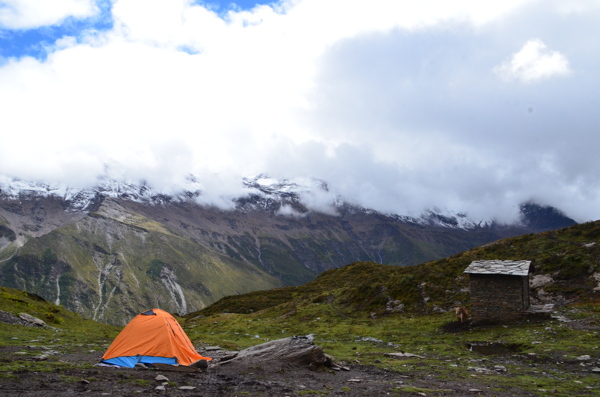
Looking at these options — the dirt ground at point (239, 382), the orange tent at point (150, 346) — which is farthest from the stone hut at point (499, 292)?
the orange tent at point (150, 346)

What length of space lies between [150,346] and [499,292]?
27479 millimetres

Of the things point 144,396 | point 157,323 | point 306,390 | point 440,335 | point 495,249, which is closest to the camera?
point 144,396

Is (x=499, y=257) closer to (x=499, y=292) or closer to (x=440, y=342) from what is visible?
(x=499, y=292)

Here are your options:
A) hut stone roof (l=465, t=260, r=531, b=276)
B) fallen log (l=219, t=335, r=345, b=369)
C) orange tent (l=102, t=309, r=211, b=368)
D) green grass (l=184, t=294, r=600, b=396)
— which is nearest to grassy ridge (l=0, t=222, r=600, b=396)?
green grass (l=184, t=294, r=600, b=396)

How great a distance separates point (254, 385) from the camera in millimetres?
17859

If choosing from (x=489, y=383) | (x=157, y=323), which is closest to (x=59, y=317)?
(x=157, y=323)

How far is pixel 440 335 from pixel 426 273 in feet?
57.3

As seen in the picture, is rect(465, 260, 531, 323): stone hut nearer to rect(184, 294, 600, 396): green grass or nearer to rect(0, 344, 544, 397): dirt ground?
rect(184, 294, 600, 396): green grass

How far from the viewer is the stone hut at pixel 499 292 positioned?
116ft

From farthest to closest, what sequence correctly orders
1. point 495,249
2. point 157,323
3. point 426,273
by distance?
point 495,249 → point 426,273 → point 157,323

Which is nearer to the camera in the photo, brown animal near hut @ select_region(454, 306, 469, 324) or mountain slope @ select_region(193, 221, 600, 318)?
brown animal near hut @ select_region(454, 306, 469, 324)

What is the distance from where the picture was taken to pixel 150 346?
22781mm

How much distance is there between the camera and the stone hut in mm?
35500

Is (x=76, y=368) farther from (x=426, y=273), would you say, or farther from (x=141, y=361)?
(x=426, y=273)
